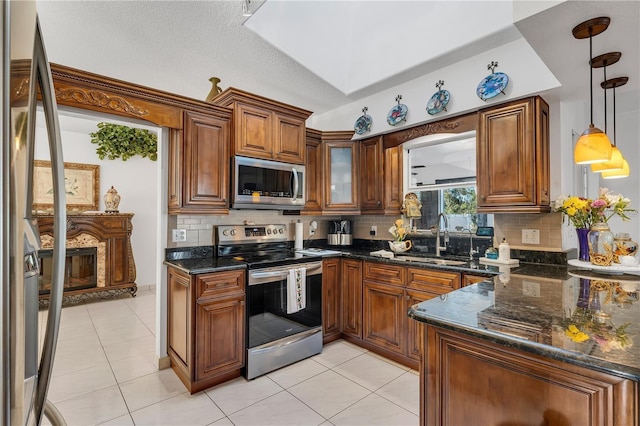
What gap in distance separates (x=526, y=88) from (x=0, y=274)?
291cm

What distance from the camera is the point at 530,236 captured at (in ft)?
8.40

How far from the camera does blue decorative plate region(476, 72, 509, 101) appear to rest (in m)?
2.44

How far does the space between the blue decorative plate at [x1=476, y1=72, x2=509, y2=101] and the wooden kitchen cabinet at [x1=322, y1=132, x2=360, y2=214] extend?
1360 millimetres

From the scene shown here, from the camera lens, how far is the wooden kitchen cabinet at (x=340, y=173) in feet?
11.5

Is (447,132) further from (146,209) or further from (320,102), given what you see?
(146,209)

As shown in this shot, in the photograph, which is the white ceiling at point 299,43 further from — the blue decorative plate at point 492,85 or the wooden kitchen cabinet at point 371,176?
the wooden kitchen cabinet at point 371,176

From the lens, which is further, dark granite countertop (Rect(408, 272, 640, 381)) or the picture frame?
the picture frame

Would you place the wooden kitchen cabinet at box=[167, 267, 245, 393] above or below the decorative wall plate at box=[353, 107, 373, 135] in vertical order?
below

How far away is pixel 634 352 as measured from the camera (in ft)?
2.80

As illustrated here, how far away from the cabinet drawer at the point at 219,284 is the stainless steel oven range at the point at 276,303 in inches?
3.4

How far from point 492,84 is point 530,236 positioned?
1248 millimetres

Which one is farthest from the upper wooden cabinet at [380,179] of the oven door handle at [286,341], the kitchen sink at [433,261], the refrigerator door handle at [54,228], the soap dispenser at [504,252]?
the refrigerator door handle at [54,228]

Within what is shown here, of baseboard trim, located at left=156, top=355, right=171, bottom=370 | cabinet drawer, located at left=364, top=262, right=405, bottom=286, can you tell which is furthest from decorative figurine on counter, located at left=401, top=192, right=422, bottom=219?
baseboard trim, located at left=156, top=355, right=171, bottom=370

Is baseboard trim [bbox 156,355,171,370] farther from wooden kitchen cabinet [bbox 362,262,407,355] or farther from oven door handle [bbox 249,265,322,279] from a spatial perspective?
wooden kitchen cabinet [bbox 362,262,407,355]
